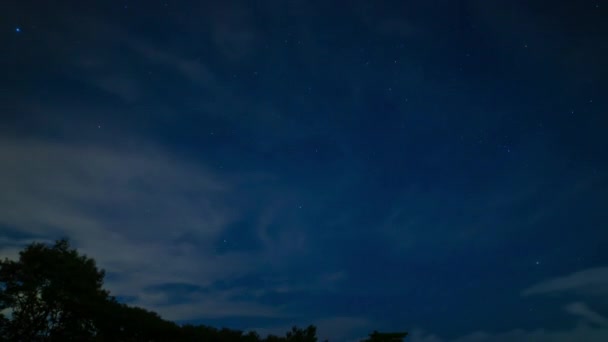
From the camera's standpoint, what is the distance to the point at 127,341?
795 inches

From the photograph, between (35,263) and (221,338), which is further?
(35,263)

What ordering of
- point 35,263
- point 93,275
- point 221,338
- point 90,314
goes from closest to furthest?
point 221,338
point 90,314
point 35,263
point 93,275

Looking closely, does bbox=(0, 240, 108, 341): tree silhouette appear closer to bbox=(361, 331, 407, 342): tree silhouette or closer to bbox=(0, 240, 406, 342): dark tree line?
bbox=(0, 240, 406, 342): dark tree line

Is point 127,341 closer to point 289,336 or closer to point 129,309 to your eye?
point 129,309

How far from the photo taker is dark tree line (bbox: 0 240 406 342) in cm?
2008

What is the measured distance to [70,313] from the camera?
75.6 feet

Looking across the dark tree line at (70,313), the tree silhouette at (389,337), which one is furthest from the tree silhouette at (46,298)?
the tree silhouette at (389,337)

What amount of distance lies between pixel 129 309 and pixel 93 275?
8.03 m

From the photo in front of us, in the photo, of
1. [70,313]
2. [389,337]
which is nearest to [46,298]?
[70,313]

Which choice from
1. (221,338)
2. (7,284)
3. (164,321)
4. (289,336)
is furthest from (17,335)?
(289,336)

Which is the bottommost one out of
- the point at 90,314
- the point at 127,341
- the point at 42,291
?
the point at 127,341

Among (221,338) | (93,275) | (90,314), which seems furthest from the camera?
(93,275)

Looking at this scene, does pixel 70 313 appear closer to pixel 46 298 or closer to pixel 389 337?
pixel 46 298

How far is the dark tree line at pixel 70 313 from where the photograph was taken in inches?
790
